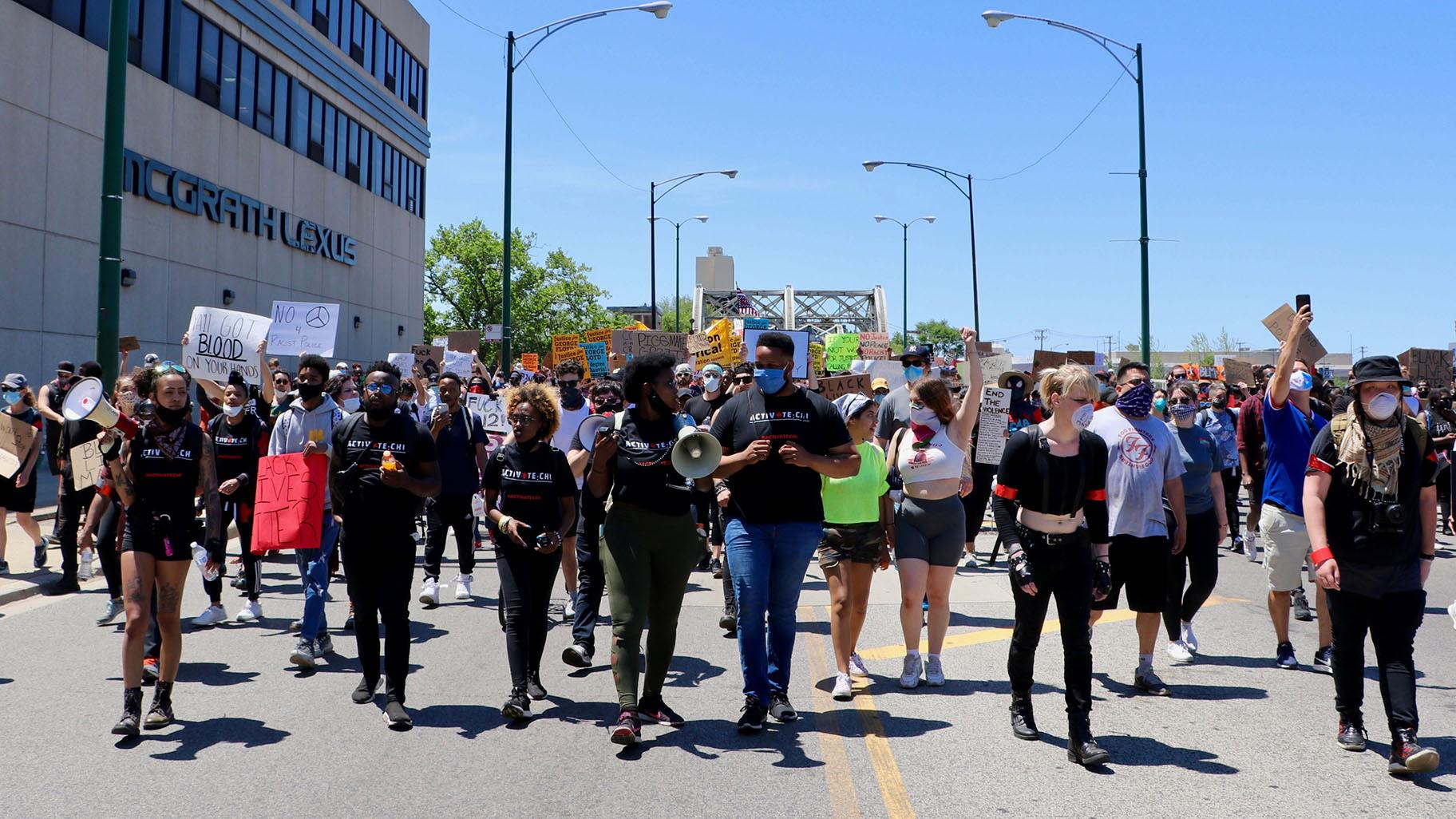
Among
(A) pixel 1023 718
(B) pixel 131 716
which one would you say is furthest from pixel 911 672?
(B) pixel 131 716

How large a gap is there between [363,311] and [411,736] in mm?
34761

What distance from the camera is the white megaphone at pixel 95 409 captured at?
6.52 metres

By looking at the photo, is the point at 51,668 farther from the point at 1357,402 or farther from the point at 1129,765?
the point at 1357,402

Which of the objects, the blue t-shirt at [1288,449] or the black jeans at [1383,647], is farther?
the blue t-shirt at [1288,449]

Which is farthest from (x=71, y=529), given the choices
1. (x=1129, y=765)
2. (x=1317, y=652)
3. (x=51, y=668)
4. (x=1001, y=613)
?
(x=1317, y=652)

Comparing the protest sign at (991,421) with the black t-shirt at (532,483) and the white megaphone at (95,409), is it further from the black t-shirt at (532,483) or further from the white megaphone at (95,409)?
the white megaphone at (95,409)

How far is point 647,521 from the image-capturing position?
20.5ft

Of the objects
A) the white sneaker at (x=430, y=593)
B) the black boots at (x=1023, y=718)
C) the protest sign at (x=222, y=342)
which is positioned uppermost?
the protest sign at (x=222, y=342)

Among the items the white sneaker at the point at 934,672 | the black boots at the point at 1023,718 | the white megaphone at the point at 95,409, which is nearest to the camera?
the black boots at the point at 1023,718

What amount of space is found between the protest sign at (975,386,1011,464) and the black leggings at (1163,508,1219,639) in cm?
298

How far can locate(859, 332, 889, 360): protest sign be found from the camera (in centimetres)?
4012

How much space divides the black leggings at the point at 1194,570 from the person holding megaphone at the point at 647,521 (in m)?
3.53

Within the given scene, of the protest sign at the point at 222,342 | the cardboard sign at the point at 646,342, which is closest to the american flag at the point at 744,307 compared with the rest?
the cardboard sign at the point at 646,342

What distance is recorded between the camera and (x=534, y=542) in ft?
22.1
